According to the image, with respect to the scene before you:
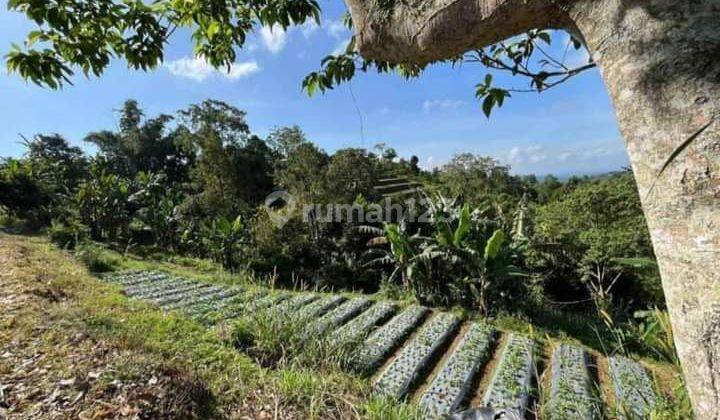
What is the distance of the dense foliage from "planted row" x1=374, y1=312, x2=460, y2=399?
1104mm

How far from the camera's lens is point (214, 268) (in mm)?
10555

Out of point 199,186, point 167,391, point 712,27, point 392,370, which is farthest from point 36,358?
point 199,186

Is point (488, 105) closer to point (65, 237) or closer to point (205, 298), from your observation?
point (205, 298)

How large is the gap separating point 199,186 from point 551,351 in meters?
15.1

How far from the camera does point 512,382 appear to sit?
3.64m

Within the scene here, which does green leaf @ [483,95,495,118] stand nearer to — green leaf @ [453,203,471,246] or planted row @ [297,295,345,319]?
planted row @ [297,295,345,319]

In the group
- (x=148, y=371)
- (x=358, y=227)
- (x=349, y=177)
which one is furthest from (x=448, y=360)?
(x=349, y=177)

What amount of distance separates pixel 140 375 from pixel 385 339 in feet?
9.24

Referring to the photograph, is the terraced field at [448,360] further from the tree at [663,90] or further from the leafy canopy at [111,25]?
the leafy canopy at [111,25]

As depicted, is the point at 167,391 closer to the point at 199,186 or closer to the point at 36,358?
the point at 36,358

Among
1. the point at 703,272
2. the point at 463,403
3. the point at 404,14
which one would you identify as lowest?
the point at 463,403

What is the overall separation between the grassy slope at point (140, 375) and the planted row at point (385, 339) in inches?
23.0

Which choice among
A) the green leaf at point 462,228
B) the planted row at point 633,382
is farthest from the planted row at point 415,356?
the planted row at point 633,382

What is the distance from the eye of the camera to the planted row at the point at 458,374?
322 centimetres
